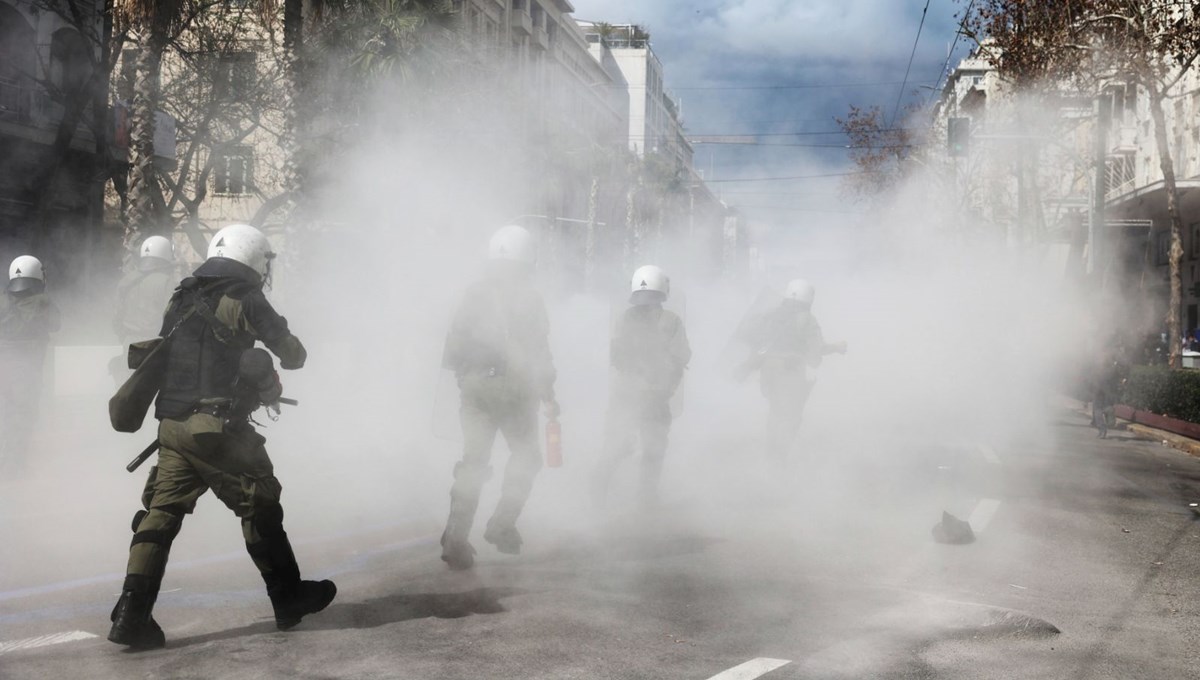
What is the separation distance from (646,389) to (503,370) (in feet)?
7.73

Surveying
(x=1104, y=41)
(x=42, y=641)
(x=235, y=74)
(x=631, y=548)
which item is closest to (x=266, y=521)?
(x=42, y=641)

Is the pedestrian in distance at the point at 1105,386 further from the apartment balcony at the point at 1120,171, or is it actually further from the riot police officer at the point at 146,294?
the apartment balcony at the point at 1120,171

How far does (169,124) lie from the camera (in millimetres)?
22141

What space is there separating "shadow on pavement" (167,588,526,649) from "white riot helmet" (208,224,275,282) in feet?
4.36

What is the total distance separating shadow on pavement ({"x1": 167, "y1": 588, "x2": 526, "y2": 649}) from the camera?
16.5ft

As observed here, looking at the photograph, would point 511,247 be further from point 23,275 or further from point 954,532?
point 23,275

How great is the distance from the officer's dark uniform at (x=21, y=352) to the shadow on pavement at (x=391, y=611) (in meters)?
5.00

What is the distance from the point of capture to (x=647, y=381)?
8.80 metres

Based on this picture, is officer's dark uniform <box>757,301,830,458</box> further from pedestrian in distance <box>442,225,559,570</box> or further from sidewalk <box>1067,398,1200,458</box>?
sidewalk <box>1067,398,1200,458</box>

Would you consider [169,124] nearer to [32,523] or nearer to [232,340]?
[32,523]

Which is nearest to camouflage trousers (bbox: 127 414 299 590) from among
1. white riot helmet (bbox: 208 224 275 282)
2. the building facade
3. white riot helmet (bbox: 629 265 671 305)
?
white riot helmet (bbox: 208 224 275 282)

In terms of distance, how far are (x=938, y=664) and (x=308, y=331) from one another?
1299 cm

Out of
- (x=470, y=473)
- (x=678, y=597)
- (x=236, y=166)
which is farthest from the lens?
(x=236, y=166)

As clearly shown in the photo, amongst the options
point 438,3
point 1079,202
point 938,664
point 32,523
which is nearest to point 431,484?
point 32,523
